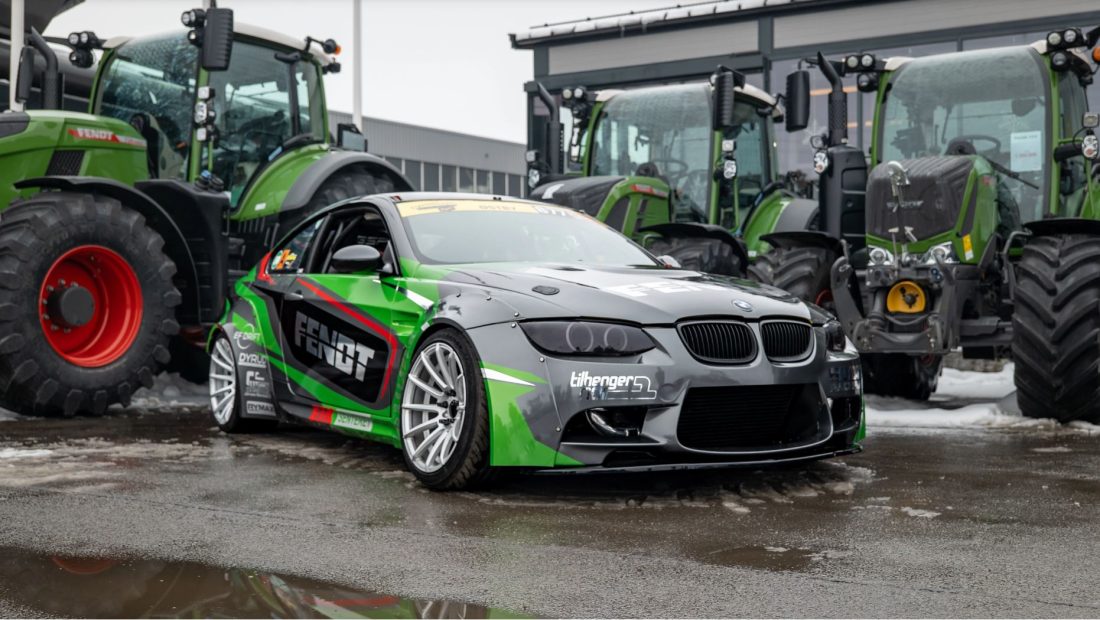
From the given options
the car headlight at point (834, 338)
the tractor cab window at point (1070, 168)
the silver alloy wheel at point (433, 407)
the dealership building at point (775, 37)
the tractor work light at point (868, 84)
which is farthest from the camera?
the dealership building at point (775, 37)

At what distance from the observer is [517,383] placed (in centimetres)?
575

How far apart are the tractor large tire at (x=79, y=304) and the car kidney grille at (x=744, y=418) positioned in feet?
17.0

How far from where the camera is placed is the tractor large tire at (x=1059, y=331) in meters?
8.45

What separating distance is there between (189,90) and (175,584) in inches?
306

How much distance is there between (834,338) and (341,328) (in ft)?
8.80

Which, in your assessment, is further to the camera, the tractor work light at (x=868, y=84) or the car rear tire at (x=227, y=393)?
the tractor work light at (x=868, y=84)

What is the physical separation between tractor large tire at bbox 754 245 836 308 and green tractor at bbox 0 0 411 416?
161 inches

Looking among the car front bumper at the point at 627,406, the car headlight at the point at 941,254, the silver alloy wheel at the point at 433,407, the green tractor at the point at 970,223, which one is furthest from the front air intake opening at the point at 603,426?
the car headlight at the point at 941,254

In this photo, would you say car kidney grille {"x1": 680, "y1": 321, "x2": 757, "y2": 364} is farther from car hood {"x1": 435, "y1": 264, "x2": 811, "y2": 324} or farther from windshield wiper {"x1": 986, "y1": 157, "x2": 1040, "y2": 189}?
windshield wiper {"x1": 986, "y1": 157, "x2": 1040, "y2": 189}

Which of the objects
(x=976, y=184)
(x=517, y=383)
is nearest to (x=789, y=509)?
(x=517, y=383)

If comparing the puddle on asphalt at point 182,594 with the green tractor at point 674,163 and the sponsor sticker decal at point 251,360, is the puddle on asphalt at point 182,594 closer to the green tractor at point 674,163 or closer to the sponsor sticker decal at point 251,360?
the sponsor sticker decal at point 251,360

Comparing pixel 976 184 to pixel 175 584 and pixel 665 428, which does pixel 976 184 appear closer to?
pixel 665 428

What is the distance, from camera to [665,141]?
13.5 metres

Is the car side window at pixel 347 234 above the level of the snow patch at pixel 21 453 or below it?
above
